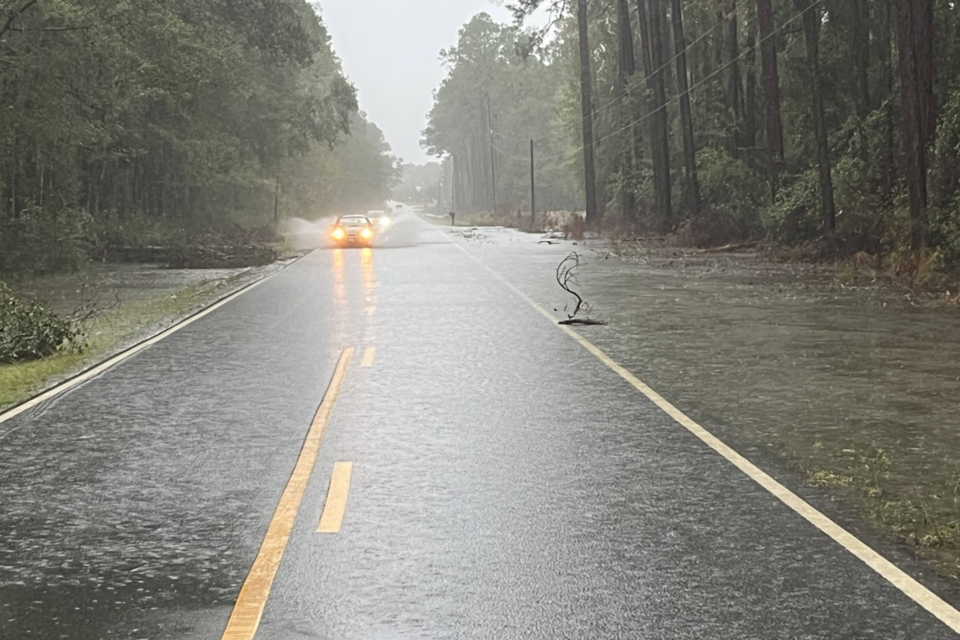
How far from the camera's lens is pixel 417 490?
23.3 feet

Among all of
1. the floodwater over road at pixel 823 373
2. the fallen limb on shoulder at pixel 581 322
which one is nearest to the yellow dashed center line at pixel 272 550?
the floodwater over road at pixel 823 373

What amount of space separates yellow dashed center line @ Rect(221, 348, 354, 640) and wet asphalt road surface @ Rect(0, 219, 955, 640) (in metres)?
0.06

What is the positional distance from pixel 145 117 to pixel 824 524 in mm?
44239

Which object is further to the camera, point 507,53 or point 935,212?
point 507,53

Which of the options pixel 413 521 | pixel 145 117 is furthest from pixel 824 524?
pixel 145 117

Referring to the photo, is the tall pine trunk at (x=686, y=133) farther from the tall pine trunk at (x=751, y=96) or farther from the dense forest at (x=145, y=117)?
the dense forest at (x=145, y=117)

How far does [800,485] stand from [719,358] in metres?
5.91

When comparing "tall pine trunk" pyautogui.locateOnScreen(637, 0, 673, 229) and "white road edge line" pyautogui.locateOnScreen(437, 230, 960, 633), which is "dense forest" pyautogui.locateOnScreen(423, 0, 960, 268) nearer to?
"tall pine trunk" pyautogui.locateOnScreen(637, 0, 673, 229)

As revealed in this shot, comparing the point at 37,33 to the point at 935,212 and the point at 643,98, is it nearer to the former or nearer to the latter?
the point at 935,212

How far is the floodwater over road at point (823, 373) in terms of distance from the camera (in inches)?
288

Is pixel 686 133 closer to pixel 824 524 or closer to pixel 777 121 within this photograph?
pixel 777 121

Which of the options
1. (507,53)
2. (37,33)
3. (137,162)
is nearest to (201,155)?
(137,162)

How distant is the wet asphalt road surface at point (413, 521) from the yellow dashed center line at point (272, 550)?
2.4 inches

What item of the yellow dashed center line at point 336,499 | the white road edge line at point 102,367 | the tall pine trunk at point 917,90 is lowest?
the yellow dashed center line at point 336,499
